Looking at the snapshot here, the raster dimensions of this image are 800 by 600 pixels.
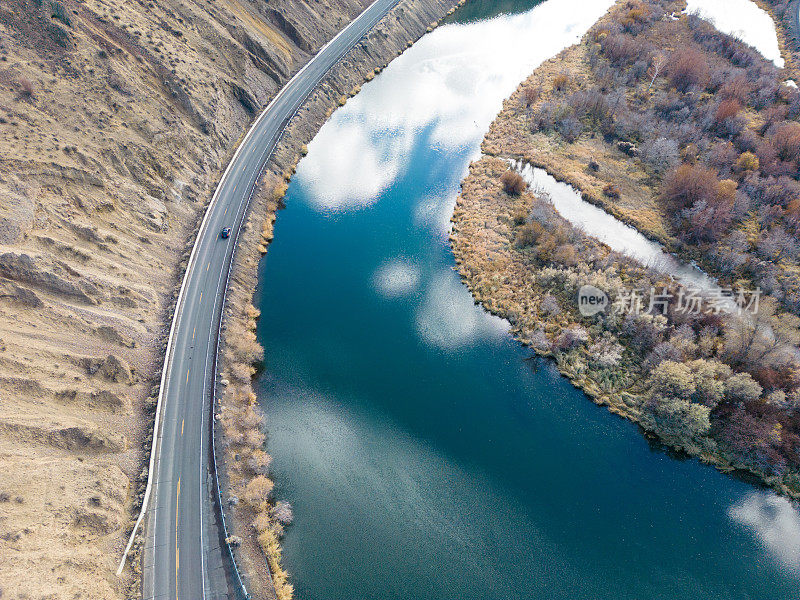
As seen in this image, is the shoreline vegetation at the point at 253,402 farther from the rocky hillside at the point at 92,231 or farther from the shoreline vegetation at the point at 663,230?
the shoreline vegetation at the point at 663,230

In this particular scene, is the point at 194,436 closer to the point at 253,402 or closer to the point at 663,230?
the point at 253,402

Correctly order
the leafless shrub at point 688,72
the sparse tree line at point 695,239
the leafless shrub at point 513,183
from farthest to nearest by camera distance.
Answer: the leafless shrub at point 688,72, the leafless shrub at point 513,183, the sparse tree line at point 695,239

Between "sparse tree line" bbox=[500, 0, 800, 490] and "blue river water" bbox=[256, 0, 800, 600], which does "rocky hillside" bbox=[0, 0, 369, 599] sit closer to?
"blue river water" bbox=[256, 0, 800, 600]

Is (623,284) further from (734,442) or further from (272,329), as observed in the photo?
(272,329)

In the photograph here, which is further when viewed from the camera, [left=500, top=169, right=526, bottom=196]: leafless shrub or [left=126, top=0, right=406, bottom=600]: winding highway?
[left=500, top=169, right=526, bottom=196]: leafless shrub

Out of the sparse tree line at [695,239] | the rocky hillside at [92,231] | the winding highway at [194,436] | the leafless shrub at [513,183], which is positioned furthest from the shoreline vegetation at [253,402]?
the leafless shrub at [513,183]

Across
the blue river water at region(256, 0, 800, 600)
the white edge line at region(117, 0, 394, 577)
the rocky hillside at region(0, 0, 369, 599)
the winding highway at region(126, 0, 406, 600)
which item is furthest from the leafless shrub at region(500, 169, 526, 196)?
the rocky hillside at region(0, 0, 369, 599)
